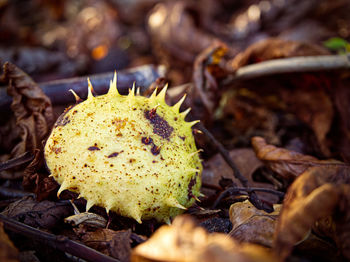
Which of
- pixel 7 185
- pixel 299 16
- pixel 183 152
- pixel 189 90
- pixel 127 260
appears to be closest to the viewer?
pixel 127 260

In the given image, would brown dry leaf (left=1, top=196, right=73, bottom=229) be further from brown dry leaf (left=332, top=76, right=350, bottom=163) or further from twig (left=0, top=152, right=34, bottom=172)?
brown dry leaf (left=332, top=76, right=350, bottom=163)

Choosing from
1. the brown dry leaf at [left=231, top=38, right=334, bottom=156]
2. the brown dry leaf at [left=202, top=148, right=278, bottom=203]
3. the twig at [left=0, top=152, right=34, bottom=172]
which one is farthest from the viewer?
the brown dry leaf at [left=231, top=38, right=334, bottom=156]

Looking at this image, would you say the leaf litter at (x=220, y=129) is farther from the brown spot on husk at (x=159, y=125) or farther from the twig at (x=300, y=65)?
the brown spot on husk at (x=159, y=125)

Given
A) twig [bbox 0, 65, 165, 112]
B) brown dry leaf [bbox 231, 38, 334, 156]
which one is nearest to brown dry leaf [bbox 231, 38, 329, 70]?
brown dry leaf [bbox 231, 38, 334, 156]

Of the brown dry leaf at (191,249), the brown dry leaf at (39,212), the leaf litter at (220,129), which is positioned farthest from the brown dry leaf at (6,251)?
the brown dry leaf at (191,249)

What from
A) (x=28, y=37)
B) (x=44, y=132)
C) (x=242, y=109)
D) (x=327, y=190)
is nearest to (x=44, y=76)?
(x=28, y=37)

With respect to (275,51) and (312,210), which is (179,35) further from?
(312,210)

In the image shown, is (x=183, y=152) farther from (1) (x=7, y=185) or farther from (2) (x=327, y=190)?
(1) (x=7, y=185)
